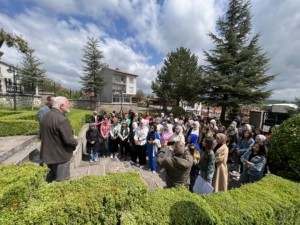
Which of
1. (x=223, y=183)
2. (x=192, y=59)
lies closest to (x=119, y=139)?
(x=223, y=183)

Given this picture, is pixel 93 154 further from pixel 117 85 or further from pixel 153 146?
pixel 117 85

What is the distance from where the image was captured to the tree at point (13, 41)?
12.9m

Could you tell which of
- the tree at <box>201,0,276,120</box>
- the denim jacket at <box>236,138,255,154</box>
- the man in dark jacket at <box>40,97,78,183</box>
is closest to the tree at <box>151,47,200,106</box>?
the tree at <box>201,0,276,120</box>

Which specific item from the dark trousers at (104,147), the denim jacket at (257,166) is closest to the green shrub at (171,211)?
the denim jacket at (257,166)

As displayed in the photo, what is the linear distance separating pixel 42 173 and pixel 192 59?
28196 mm

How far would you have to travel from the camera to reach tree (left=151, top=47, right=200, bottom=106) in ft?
83.2

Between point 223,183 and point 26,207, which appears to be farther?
point 223,183

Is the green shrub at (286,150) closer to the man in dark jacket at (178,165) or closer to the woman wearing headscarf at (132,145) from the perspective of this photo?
the man in dark jacket at (178,165)

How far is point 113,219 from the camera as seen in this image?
152 cm

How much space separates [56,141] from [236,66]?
16626mm

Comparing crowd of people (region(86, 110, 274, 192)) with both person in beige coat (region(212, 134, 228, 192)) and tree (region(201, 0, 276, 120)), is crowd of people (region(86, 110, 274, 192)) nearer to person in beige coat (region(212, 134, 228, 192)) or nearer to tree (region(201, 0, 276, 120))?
person in beige coat (region(212, 134, 228, 192))

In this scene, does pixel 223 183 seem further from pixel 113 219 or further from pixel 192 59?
pixel 192 59

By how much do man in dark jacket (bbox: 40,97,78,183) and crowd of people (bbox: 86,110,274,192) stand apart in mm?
1808

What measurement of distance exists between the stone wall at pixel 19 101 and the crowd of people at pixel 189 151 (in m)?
11.9
